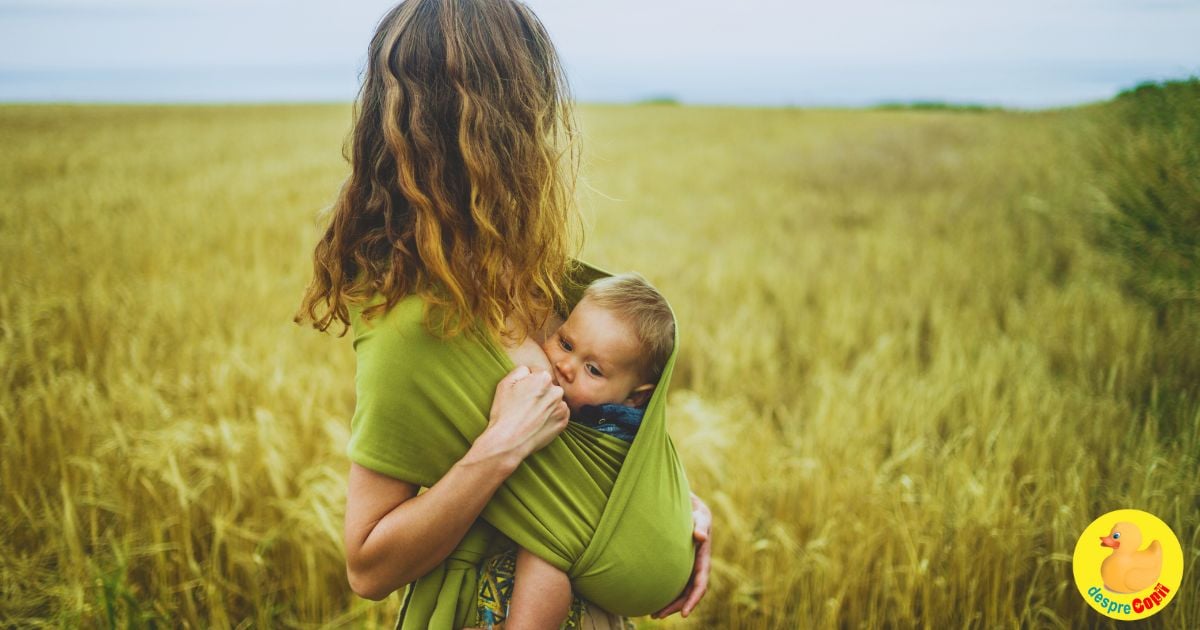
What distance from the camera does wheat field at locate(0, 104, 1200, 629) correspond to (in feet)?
6.92

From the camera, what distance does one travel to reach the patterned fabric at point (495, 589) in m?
1.13

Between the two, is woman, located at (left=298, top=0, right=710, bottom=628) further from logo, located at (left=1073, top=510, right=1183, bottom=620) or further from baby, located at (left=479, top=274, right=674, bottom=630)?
logo, located at (left=1073, top=510, right=1183, bottom=620)

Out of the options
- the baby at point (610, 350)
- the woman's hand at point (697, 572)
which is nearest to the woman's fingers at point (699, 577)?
the woman's hand at point (697, 572)

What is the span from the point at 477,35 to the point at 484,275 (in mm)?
377

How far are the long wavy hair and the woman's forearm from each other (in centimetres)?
22

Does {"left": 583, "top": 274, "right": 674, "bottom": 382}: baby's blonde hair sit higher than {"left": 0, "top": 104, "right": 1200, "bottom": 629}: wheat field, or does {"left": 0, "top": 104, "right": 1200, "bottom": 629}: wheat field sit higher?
{"left": 583, "top": 274, "right": 674, "bottom": 382}: baby's blonde hair

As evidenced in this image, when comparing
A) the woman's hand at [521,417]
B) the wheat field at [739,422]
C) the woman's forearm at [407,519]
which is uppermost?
the woman's hand at [521,417]

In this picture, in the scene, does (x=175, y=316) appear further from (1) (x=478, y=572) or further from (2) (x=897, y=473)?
(2) (x=897, y=473)

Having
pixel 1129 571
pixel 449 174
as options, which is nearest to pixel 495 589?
pixel 449 174

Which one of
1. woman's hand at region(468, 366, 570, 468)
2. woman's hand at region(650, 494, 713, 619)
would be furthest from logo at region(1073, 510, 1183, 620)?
woman's hand at region(468, 366, 570, 468)

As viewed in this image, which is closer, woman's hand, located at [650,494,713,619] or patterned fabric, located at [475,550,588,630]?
patterned fabric, located at [475,550,588,630]

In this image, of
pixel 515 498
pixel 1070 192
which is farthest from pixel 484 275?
pixel 1070 192

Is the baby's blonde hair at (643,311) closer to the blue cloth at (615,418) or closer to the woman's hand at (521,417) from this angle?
the blue cloth at (615,418)

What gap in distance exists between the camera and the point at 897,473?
280cm
